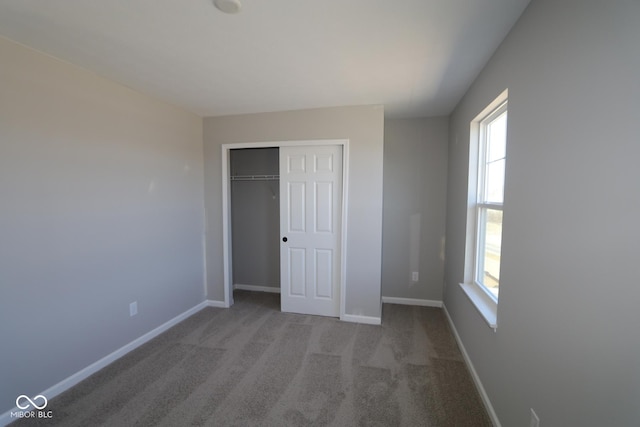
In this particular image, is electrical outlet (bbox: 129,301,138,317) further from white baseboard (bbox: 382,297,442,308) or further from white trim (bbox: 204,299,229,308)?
white baseboard (bbox: 382,297,442,308)

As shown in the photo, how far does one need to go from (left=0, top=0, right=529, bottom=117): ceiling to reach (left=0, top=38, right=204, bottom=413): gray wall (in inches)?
9.7

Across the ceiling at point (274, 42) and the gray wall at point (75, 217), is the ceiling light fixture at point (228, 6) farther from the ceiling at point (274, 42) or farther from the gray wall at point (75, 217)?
the gray wall at point (75, 217)

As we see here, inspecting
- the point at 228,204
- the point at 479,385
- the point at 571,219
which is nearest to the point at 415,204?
the point at 479,385

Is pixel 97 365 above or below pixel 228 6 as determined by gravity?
below

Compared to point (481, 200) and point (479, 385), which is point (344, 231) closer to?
point (481, 200)

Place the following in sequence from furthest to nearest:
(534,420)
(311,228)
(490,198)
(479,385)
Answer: (311,228)
(490,198)
(479,385)
(534,420)

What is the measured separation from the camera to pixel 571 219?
3.42 ft

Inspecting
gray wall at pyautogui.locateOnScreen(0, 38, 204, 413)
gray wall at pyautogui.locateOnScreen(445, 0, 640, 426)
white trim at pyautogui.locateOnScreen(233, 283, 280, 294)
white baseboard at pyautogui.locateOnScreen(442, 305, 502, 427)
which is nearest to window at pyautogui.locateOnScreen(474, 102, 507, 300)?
gray wall at pyautogui.locateOnScreen(445, 0, 640, 426)

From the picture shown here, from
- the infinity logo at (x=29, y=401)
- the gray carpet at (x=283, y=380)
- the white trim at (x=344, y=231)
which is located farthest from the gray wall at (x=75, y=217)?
the white trim at (x=344, y=231)

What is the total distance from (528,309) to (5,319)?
308cm

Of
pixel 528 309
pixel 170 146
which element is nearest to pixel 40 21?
pixel 170 146

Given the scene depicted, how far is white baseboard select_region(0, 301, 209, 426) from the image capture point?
189 centimetres

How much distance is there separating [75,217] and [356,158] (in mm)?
2566

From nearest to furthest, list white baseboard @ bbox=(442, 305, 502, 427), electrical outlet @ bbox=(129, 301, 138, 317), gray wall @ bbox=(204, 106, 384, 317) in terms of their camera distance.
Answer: white baseboard @ bbox=(442, 305, 502, 427), electrical outlet @ bbox=(129, 301, 138, 317), gray wall @ bbox=(204, 106, 384, 317)
